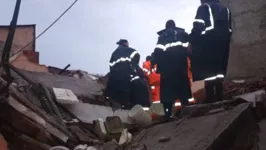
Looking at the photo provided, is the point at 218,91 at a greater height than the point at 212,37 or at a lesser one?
lesser

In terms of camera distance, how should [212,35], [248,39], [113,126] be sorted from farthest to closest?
[248,39], [212,35], [113,126]

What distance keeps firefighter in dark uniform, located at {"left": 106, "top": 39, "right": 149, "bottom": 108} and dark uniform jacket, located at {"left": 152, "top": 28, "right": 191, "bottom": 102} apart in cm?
115

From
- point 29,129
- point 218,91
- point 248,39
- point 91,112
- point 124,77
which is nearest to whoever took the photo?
point 29,129

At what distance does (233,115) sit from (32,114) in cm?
234

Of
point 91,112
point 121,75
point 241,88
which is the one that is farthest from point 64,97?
point 241,88

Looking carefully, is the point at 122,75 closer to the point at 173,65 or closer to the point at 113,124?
the point at 173,65

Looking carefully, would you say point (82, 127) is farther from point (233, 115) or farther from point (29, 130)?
point (233, 115)

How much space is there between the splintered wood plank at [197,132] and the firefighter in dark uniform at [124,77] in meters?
2.26

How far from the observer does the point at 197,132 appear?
4.36 meters

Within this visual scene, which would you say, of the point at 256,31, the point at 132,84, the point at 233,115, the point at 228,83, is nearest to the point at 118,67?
the point at 132,84

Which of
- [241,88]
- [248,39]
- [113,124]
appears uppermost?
[248,39]

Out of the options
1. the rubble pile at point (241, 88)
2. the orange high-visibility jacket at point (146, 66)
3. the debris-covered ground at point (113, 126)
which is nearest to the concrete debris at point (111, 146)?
the debris-covered ground at point (113, 126)

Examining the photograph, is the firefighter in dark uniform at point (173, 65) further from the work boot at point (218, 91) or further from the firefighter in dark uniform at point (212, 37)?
the work boot at point (218, 91)

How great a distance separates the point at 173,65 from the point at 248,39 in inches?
69.2
